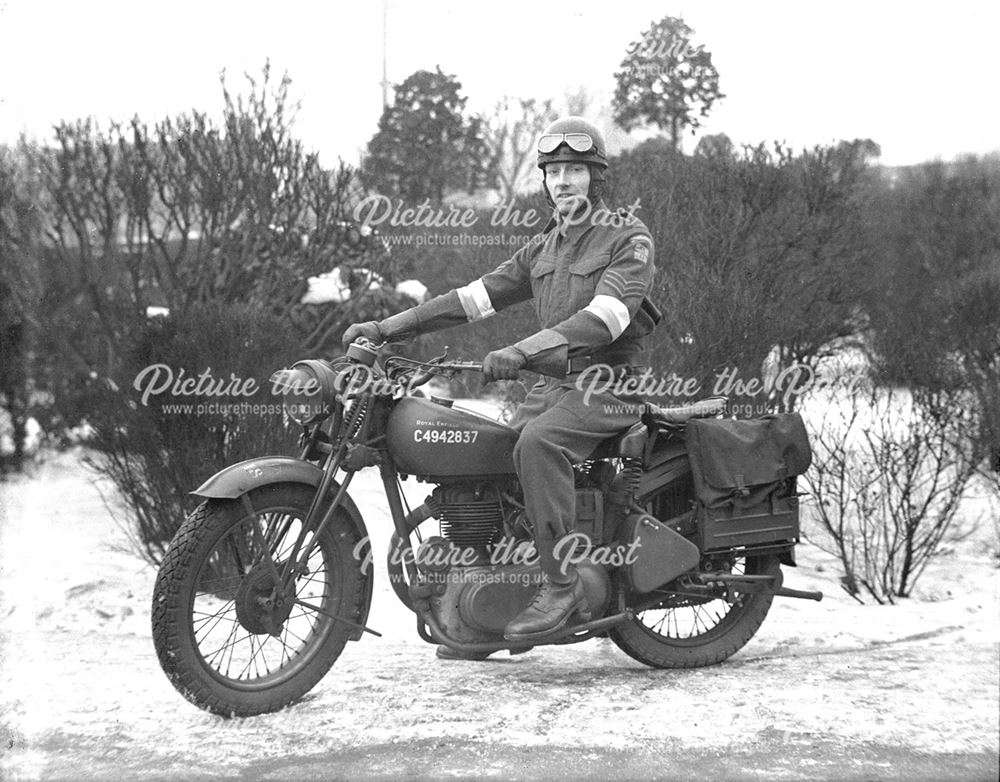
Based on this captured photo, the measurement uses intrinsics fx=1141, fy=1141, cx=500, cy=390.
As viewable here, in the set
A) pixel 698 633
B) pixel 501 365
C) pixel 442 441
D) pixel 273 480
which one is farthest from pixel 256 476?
pixel 698 633

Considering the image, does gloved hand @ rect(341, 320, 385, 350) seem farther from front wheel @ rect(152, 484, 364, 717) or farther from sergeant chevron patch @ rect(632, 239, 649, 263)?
sergeant chevron patch @ rect(632, 239, 649, 263)

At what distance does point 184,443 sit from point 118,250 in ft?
12.3

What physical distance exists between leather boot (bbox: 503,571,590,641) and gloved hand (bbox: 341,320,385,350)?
109cm

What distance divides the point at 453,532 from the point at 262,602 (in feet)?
2.48

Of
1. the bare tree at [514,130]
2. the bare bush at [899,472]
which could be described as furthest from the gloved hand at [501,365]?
the bare tree at [514,130]

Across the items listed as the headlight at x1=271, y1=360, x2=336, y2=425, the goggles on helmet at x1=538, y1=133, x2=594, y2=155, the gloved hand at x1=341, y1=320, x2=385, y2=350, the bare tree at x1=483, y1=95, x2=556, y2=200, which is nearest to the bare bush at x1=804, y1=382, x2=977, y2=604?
the goggles on helmet at x1=538, y1=133, x2=594, y2=155

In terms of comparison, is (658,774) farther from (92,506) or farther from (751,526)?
(92,506)

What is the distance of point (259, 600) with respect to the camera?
12.7 feet

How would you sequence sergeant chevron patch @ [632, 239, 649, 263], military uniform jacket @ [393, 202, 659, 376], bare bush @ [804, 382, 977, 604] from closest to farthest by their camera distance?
military uniform jacket @ [393, 202, 659, 376]
sergeant chevron patch @ [632, 239, 649, 263]
bare bush @ [804, 382, 977, 604]

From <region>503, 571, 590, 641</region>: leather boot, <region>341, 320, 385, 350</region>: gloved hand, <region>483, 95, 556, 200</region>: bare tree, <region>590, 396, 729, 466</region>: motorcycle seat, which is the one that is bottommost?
<region>503, 571, 590, 641</region>: leather boot

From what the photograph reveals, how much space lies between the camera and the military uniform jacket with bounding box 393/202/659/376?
414cm

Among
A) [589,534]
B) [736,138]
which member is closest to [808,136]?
[736,138]

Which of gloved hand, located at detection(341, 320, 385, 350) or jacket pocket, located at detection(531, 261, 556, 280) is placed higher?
jacket pocket, located at detection(531, 261, 556, 280)

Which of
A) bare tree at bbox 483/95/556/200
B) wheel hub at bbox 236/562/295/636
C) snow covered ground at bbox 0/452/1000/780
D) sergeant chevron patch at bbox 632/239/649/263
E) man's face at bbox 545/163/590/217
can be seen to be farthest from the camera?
bare tree at bbox 483/95/556/200
